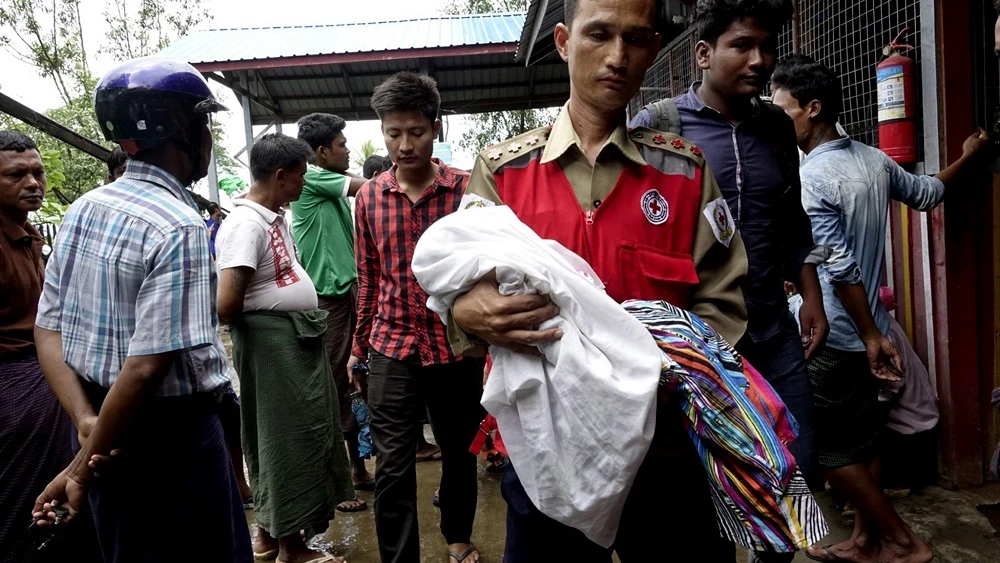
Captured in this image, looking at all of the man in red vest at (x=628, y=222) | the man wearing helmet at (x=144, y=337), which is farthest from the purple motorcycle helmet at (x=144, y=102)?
the man in red vest at (x=628, y=222)

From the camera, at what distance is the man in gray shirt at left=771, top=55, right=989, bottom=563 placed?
2.98 meters

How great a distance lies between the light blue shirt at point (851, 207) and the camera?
2986 millimetres

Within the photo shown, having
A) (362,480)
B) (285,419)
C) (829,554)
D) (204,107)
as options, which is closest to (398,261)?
(285,419)

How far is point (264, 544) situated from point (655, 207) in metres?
2.92

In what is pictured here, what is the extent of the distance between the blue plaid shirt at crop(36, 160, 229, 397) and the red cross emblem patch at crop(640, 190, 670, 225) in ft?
3.89

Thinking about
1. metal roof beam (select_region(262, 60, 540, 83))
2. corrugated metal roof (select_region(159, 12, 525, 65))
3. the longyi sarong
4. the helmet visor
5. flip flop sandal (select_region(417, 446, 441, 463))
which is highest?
corrugated metal roof (select_region(159, 12, 525, 65))

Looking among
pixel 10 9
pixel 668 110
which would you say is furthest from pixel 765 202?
pixel 10 9

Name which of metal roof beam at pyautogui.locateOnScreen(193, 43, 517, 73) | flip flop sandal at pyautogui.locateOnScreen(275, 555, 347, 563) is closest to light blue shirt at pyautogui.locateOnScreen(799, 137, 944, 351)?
flip flop sandal at pyautogui.locateOnScreen(275, 555, 347, 563)

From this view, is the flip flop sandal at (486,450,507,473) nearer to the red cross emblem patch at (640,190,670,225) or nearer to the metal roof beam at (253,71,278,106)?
the red cross emblem patch at (640,190,670,225)

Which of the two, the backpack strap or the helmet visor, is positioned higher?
the helmet visor

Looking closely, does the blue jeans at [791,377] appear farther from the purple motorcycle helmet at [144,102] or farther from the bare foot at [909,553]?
the purple motorcycle helmet at [144,102]

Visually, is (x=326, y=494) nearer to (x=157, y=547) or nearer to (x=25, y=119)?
(x=157, y=547)

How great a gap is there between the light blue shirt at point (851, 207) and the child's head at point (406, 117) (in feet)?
5.61

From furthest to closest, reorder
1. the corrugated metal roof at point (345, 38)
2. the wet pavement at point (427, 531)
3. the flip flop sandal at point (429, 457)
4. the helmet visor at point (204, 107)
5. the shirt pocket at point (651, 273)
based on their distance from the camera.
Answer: the corrugated metal roof at point (345, 38) < the flip flop sandal at point (429, 457) < the wet pavement at point (427, 531) < the helmet visor at point (204, 107) < the shirt pocket at point (651, 273)
